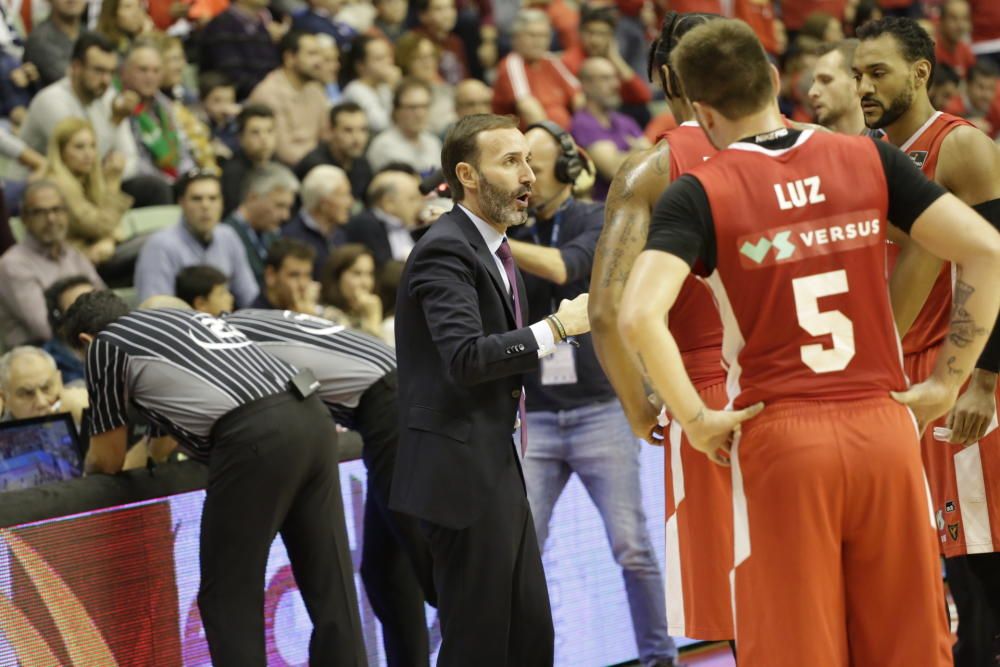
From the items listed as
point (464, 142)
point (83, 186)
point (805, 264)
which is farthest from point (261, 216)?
point (805, 264)

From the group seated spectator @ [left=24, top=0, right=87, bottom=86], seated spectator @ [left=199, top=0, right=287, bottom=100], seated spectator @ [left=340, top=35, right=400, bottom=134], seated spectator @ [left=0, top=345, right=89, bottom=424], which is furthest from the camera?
seated spectator @ [left=340, top=35, right=400, bottom=134]

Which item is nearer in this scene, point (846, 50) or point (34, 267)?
point (846, 50)

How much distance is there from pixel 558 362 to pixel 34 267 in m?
3.88

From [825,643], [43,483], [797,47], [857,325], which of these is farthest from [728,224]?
[797,47]

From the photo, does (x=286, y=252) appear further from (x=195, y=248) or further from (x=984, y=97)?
(x=984, y=97)

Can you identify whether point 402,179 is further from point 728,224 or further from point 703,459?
point 728,224

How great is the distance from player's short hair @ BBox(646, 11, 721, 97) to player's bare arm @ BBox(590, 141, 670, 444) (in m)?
0.31

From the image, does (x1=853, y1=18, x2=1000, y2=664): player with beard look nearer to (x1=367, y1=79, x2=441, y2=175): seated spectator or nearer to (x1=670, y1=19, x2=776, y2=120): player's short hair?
(x1=670, y1=19, x2=776, y2=120): player's short hair

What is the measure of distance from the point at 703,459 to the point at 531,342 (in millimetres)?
664

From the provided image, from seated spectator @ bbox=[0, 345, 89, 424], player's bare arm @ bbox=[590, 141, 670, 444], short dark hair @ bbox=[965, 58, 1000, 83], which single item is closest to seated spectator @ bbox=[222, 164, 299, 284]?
seated spectator @ bbox=[0, 345, 89, 424]

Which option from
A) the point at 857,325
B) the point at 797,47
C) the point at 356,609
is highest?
the point at 797,47

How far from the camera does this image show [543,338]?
14.6 ft

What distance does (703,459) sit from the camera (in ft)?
14.0

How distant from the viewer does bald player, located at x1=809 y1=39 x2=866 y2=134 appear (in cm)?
535
